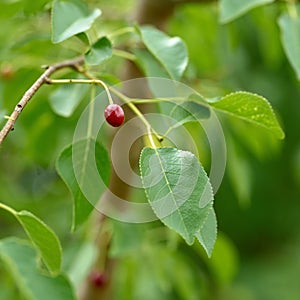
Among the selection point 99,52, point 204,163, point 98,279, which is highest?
point 99,52

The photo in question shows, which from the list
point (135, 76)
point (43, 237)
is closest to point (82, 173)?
point (43, 237)

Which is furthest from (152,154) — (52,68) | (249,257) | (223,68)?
(249,257)

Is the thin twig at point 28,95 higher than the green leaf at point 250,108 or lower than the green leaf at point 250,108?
higher

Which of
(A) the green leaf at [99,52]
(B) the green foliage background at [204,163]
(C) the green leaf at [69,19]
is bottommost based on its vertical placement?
(B) the green foliage background at [204,163]

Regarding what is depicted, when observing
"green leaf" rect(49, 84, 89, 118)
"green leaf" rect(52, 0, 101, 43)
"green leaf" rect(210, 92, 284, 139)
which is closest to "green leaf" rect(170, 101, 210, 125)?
"green leaf" rect(210, 92, 284, 139)

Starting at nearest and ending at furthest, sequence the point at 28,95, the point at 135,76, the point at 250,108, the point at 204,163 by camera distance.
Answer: the point at 28,95
the point at 250,108
the point at 135,76
the point at 204,163

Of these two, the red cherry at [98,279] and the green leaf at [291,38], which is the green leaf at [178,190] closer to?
the green leaf at [291,38]

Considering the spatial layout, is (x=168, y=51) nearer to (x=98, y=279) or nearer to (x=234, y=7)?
(x=234, y=7)

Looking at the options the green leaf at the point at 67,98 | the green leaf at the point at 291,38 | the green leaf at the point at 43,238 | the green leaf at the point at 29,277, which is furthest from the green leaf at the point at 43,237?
the green leaf at the point at 291,38
